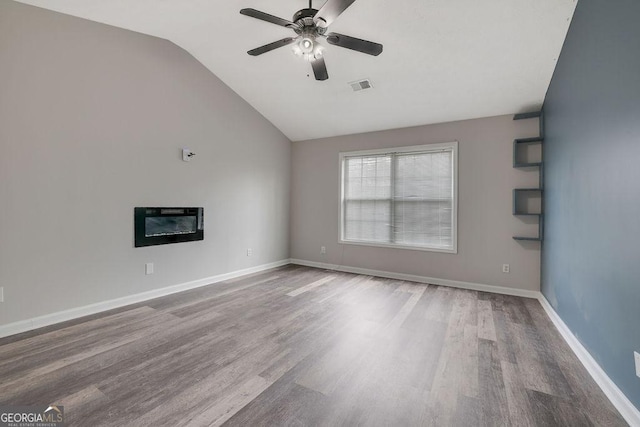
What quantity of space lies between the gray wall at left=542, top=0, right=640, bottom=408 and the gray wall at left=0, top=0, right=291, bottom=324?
4.07 meters

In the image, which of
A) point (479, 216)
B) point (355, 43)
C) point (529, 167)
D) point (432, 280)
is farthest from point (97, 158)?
point (529, 167)

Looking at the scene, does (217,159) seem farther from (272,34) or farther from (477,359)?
(477,359)

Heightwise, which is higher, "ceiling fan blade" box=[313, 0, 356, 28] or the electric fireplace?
"ceiling fan blade" box=[313, 0, 356, 28]

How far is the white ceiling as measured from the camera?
103 inches

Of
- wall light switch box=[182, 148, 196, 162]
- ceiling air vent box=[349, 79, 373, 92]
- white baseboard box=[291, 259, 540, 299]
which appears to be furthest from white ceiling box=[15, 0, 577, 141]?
white baseboard box=[291, 259, 540, 299]

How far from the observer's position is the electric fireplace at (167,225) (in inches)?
131

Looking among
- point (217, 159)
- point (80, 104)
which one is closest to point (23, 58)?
point (80, 104)

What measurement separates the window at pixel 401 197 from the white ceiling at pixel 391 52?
56cm

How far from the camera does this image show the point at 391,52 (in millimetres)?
3172

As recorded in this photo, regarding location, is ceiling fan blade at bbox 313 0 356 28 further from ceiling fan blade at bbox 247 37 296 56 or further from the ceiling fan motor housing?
ceiling fan blade at bbox 247 37 296 56

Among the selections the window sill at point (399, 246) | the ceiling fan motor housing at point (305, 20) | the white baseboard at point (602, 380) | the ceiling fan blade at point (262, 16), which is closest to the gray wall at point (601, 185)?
the white baseboard at point (602, 380)

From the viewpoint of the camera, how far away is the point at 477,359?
7.08 feet

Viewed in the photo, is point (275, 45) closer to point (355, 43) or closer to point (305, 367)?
point (355, 43)

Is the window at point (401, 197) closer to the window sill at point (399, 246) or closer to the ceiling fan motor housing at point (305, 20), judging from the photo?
the window sill at point (399, 246)
